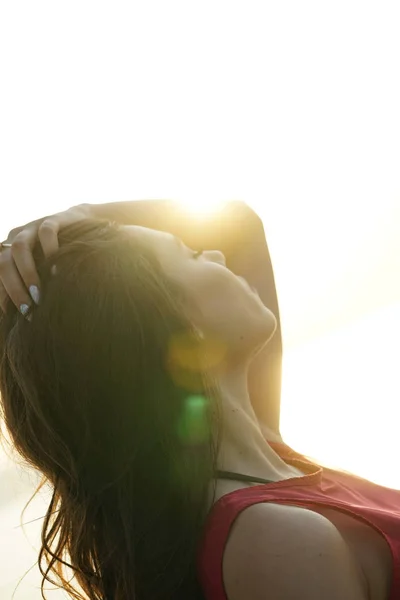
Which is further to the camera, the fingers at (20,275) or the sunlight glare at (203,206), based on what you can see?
the sunlight glare at (203,206)

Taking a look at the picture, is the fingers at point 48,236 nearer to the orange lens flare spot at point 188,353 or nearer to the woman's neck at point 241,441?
the orange lens flare spot at point 188,353

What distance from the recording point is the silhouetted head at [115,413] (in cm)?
123

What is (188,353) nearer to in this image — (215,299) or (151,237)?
(215,299)

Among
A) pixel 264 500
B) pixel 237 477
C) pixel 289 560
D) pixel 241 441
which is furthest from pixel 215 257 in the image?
pixel 289 560

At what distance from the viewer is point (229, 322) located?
1521mm

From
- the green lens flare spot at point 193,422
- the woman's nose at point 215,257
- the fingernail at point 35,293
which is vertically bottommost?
the green lens flare spot at point 193,422

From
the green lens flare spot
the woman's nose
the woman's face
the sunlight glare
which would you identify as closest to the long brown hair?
the green lens flare spot

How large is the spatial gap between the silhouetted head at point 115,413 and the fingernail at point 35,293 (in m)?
0.01

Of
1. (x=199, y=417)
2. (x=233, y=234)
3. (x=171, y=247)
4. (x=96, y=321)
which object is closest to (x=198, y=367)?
(x=199, y=417)

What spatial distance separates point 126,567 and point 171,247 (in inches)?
29.3

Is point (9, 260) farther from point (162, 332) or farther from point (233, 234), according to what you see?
point (233, 234)

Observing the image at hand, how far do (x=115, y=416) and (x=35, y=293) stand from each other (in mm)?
315

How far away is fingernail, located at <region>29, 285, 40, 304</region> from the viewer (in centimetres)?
136

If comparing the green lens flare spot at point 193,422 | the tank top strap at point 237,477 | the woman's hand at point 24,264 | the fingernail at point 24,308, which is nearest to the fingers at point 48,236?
the woman's hand at point 24,264
